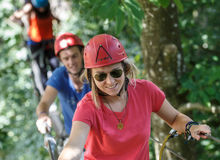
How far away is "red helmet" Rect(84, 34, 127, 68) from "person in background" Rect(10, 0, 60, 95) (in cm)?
319

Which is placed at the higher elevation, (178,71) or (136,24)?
(136,24)

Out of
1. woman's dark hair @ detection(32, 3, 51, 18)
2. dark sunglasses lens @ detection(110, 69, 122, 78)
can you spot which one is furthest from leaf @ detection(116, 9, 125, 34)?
woman's dark hair @ detection(32, 3, 51, 18)

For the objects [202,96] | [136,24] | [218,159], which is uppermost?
[136,24]

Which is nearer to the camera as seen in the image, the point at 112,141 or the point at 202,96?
the point at 112,141

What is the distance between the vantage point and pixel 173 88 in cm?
379

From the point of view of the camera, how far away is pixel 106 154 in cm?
206

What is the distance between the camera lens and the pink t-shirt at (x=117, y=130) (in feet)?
6.60

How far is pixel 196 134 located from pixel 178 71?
1.88m

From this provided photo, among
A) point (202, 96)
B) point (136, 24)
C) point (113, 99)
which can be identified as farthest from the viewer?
point (202, 96)

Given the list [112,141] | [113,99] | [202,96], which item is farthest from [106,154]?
[202,96]

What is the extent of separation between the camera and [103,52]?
2092 millimetres

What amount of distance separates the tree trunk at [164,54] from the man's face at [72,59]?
0.86 meters

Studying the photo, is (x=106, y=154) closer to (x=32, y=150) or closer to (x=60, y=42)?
(x=60, y=42)

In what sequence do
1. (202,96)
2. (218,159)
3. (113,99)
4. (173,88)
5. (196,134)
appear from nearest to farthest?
(196,134)
(113,99)
(202,96)
(173,88)
(218,159)
